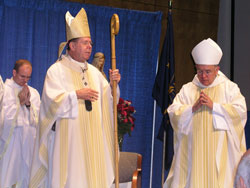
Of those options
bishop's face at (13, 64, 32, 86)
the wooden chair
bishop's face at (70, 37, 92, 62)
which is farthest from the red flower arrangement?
bishop's face at (70, 37, 92, 62)

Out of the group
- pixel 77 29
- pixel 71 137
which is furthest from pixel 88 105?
pixel 77 29

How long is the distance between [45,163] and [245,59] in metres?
5.00

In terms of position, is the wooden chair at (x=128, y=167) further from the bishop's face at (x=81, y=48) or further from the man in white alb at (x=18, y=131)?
the bishop's face at (x=81, y=48)

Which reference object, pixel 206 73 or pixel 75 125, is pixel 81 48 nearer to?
pixel 75 125

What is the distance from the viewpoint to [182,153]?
534 centimetres

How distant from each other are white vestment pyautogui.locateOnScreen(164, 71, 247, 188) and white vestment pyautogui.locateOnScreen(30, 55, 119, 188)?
1017 millimetres

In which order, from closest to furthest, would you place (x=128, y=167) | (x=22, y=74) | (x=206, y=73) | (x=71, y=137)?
(x=71, y=137) < (x=206, y=73) < (x=128, y=167) < (x=22, y=74)

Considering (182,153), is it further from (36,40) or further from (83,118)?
(36,40)

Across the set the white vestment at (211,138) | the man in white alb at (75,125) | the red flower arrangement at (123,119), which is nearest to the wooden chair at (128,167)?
the white vestment at (211,138)

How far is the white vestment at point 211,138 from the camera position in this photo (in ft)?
16.6

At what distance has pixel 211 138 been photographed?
5.13m

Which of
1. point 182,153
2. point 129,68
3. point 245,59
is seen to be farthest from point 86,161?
point 245,59

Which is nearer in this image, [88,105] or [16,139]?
[88,105]

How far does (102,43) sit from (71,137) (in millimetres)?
3138
